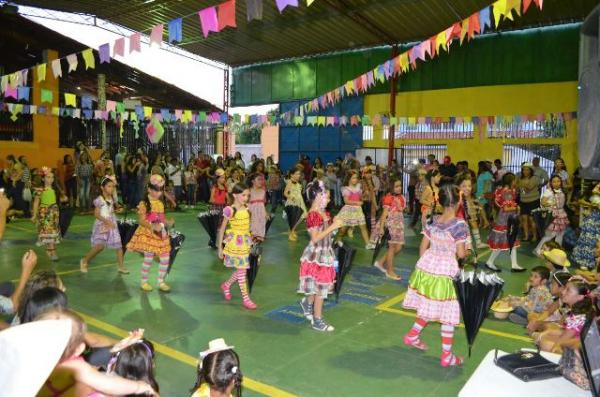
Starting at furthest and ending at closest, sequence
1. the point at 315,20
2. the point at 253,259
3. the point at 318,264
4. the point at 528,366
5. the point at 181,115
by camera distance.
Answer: the point at 315,20
the point at 181,115
the point at 253,259
the point at 318,264
the point at 528,366

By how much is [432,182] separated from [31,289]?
18.8ft

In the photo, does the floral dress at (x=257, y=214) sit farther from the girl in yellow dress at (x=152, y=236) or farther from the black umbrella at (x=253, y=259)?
the black umbrella at (x=253, y=259)

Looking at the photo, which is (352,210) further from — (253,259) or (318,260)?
(318,260)

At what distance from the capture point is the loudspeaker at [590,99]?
2.32 m

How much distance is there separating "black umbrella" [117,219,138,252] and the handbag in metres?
5.37

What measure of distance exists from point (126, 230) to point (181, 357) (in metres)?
3.32

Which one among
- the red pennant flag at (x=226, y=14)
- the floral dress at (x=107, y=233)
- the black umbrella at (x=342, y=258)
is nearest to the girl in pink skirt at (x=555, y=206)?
the black umbrella at (x=342, y=258)

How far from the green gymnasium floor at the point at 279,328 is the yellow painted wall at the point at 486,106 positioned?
9.79m

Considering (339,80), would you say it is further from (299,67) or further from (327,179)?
(327,179)

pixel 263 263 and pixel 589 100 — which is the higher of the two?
pixel 589 100

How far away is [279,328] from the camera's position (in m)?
5.26

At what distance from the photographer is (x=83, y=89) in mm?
18609

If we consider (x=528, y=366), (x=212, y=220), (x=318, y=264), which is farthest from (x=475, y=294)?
(x=212, y=220)

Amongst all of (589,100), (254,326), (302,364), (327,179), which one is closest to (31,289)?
(302,364)
